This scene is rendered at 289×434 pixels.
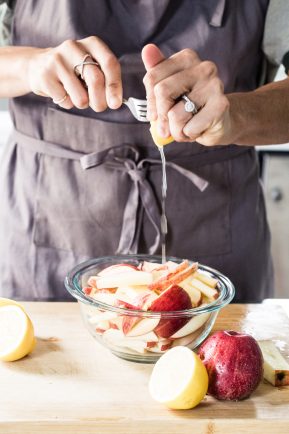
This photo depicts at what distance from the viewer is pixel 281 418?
901 mm

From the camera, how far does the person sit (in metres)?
1.30

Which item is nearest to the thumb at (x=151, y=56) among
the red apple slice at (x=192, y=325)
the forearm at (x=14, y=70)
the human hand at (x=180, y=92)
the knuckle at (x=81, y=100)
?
the human hand at (x=180, y=92)

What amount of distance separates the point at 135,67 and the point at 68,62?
9.0 inches

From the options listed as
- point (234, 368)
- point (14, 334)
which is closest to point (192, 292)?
point (234, 368)

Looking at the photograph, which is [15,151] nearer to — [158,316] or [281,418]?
[158,316]

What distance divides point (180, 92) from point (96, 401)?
17.0 inches

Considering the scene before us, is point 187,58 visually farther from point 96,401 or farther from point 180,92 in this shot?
point 96,401

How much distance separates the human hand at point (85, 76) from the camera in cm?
108

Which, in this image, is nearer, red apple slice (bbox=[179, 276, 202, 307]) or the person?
red apple slice (bbox=[179, 276, 202, 307])

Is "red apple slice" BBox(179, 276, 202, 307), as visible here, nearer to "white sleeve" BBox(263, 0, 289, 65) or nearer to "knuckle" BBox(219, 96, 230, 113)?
"knuckle" BBox(219, 96, 230, 113)

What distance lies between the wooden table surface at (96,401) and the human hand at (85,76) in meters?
0.34

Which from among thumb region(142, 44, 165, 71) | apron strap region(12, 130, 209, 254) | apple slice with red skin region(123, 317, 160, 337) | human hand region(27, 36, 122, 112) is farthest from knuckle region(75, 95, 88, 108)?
apple slice with red skin region(123, 317, 160, 337)

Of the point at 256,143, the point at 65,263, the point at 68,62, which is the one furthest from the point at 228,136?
the point at 65,263

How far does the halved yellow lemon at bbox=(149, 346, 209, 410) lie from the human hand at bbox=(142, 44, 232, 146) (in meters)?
0.32
